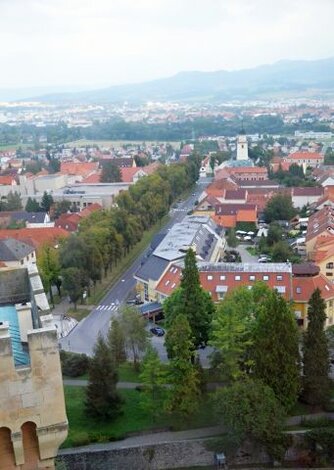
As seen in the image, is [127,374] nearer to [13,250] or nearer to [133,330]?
[133,330]


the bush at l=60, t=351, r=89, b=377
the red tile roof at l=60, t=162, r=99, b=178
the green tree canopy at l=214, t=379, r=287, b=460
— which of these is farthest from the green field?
the green tree canopy at l=214, t=379, r=287, b=460

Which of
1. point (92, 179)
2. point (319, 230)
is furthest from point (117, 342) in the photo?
point (92, 179)

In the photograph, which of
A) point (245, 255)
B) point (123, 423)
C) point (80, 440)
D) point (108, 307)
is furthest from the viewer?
point (245, 255)

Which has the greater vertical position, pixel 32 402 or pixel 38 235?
pixel 32 402

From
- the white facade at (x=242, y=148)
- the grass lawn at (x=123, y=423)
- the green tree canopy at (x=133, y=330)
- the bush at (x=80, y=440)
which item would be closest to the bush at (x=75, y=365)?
the green tree canopy at (x=133, y=330)

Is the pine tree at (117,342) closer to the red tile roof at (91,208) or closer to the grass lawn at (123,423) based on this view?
the grass lawn at (123,423)

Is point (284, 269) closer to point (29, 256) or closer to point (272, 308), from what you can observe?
point (272, 308)

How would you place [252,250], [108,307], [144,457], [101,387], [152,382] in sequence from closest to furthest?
[144,457] → [101,387] → [152,382] → [108,307] → [252,250]
